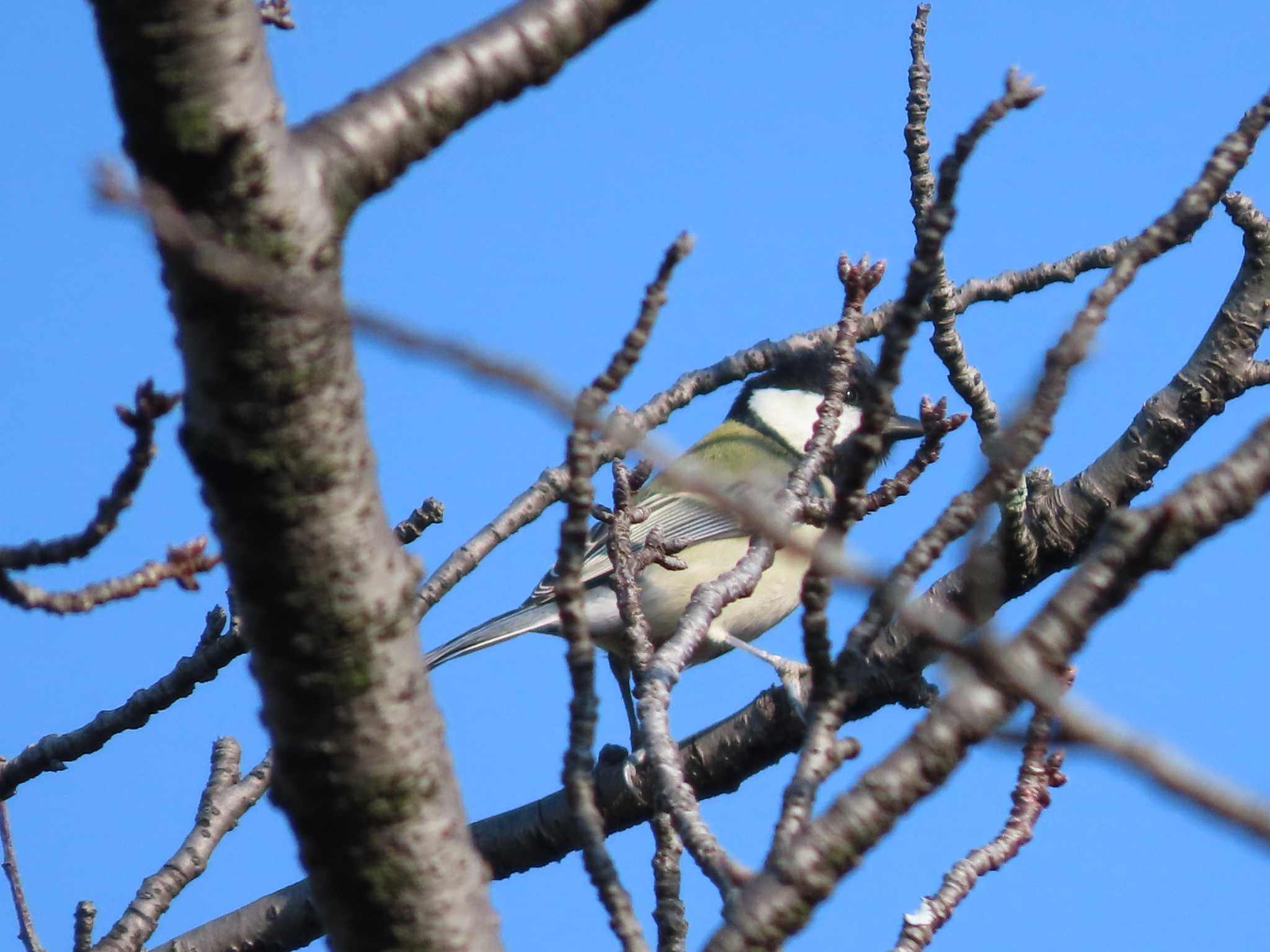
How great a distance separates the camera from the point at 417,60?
150 centimetres

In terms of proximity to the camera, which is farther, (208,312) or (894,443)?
(894,443)

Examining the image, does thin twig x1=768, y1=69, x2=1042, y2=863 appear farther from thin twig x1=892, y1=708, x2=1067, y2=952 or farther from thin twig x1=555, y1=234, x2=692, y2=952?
thin twig x1=892, y1=708, x2=1067, y2=952

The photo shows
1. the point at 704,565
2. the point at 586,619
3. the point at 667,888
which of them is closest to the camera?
the point at 586,619

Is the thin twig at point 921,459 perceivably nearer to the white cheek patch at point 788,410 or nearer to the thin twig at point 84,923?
the thin twig at point 84,923

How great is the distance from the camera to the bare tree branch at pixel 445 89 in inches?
54.3

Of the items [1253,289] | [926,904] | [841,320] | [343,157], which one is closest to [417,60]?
[343,157]

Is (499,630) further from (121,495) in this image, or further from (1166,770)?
(1166,770)

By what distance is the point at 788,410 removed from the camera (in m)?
7.92

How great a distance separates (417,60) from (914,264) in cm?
56

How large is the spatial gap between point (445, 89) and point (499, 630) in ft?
13.2

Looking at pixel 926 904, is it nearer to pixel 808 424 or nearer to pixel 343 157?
pixel 343 157

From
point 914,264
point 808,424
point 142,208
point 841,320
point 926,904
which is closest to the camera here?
point 142,208

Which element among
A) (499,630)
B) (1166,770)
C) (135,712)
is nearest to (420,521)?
(135,712)

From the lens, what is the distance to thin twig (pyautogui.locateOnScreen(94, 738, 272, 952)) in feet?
10.9
